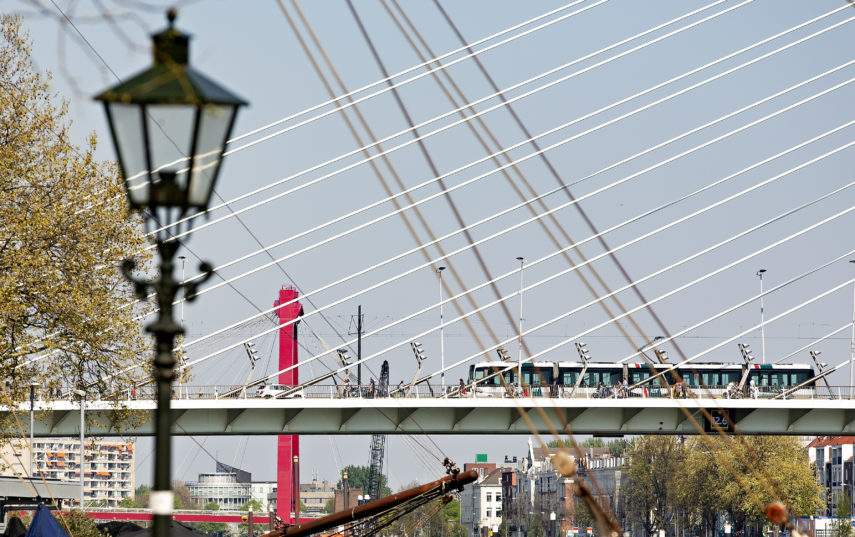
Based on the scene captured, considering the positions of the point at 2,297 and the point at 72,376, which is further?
the point at 72,376

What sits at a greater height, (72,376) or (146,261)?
(146,261)

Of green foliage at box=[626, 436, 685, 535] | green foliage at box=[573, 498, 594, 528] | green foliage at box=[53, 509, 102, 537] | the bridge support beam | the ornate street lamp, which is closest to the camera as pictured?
the ornate street lamp

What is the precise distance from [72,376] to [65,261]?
2477 mm

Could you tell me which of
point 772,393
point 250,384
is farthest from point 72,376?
point 772,393

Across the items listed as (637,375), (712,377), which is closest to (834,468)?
(712,377)

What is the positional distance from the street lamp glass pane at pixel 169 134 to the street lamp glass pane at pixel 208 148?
0.06 metres

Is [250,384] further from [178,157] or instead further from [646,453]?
[646,453]

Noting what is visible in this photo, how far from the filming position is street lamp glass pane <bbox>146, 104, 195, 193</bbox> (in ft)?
20.5

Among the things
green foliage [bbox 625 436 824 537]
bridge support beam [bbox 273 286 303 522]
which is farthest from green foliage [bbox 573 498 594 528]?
bridge support beam [bbox 273 286 303 522]

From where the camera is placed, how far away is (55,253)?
2327cm

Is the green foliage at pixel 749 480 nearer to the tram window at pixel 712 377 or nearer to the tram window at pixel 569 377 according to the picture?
the tram window at pixel 712 377

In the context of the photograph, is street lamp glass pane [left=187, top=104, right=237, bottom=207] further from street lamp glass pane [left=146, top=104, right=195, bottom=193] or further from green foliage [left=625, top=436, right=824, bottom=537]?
green foliage [left=625, top=436, right=824, bottom=537]

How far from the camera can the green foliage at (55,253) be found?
22.6 meters

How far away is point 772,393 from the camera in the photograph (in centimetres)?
6606
